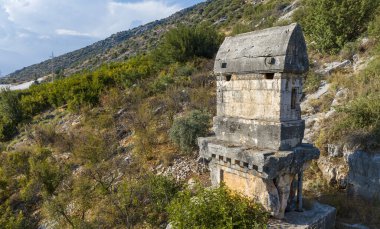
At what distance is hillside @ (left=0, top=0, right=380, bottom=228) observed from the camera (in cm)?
630

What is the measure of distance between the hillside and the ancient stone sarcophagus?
22.6 inches

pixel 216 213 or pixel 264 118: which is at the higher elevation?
pixel 264 118

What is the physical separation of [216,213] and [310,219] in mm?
1901

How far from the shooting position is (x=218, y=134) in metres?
5.36

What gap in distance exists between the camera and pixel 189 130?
30.7ft

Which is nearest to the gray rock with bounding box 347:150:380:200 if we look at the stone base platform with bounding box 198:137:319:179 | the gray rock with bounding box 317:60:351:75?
the stone base platform with bounding box 198:137:319:179

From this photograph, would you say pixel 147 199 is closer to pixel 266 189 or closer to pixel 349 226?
pixel 266 189

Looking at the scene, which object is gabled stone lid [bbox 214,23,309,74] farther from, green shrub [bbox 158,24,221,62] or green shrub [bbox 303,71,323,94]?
green shrub [bbox 158,24,221,62]

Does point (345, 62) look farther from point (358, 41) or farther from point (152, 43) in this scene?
point (152, 43)

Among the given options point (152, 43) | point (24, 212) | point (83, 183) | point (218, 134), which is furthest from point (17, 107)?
point (152, 43)

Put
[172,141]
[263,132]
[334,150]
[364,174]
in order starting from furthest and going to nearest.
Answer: [172,141]
[334,150]
[364,174]
[263,132]

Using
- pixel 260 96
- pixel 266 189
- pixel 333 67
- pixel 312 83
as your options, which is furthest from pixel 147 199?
pixel 333 67

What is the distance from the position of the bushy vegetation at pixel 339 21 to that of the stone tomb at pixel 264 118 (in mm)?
9701

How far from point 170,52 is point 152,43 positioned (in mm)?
25791
